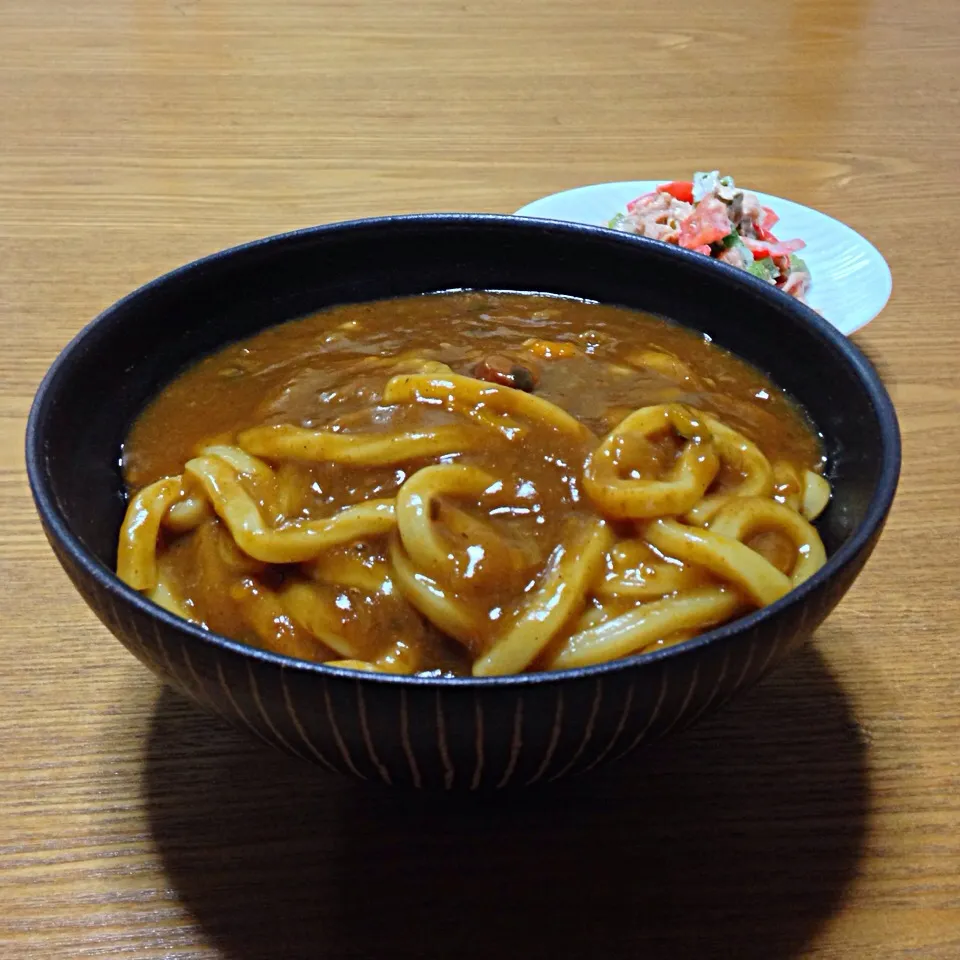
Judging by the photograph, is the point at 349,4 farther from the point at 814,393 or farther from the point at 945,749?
the point at 945,749

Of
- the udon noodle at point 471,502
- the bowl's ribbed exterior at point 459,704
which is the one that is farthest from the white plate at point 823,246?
the bowl's ribbed exterior at point 459,704

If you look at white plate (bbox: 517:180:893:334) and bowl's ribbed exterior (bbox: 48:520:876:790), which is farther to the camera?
white plate (bbox: 517:180:893:334)

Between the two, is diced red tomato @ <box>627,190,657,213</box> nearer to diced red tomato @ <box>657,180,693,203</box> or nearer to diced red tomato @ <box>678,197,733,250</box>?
diced red tomato @ <box>657,180,693,203</box>

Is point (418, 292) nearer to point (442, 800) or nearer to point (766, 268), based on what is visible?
point (442, 800)

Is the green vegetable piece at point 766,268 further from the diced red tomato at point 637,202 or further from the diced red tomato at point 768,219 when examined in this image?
the diced red tomato at point 637,202

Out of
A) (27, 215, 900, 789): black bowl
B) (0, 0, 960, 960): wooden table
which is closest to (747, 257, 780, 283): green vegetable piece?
(0, 0, 960, 960): wooden table

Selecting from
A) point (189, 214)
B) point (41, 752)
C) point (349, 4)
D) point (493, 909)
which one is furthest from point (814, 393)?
point (349, 4)
